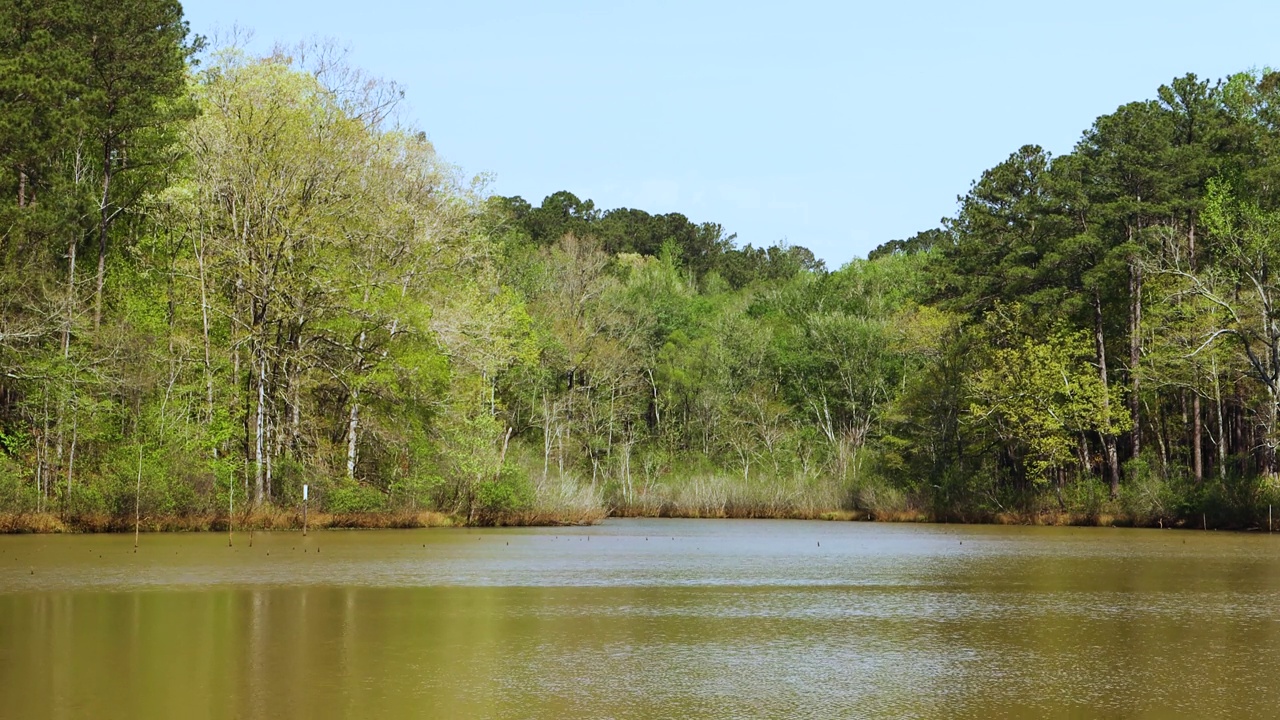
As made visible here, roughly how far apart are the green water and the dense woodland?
34.1 feet

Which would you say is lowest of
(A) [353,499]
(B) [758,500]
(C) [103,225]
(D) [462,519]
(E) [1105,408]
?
(D) [462,519]

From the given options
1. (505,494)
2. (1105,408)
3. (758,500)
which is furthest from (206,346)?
(1105,408)

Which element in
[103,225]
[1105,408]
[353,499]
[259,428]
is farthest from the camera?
[1105,408]

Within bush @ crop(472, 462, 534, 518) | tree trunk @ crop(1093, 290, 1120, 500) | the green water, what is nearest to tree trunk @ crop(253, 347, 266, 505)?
bush @ crop(472, 462, 534, 518)

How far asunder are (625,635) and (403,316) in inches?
1075

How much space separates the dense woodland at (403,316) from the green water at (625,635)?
10401 millimetres

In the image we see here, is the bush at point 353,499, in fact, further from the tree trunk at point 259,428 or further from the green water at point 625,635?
the green water at point 625,635

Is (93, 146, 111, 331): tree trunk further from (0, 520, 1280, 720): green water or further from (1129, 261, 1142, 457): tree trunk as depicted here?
(1129, 261, 1142, 457): tree trunk

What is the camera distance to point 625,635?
1577 centimetres

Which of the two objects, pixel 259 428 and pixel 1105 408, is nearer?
pixel 259 428

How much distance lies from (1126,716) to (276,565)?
18.6 meters

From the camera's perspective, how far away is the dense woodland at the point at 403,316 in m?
38.7

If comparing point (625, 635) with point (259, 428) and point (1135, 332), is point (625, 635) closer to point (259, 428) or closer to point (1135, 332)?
point (259, 428)

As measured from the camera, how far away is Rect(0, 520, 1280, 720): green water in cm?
1148
